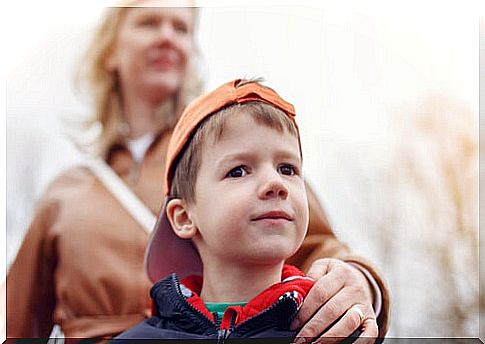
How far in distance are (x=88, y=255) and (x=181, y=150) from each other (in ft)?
2.03

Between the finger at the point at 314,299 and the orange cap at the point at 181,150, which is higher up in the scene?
the orange cap at the point at 181,150

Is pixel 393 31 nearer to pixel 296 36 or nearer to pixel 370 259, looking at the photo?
pixel 296 36

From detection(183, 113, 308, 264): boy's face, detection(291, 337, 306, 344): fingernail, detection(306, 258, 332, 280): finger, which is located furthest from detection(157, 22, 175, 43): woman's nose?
detection(291, 337, 306, 344): fingernail

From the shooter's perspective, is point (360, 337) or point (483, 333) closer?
point (360, 337)

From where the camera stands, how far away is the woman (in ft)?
10.3

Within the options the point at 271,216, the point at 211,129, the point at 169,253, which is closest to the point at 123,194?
the point at 169,253

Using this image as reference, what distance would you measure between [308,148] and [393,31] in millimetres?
537

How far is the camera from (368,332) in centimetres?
279

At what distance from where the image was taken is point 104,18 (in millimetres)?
3242

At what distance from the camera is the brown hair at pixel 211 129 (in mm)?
2750

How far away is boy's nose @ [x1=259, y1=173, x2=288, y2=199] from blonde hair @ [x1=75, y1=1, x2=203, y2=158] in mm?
640

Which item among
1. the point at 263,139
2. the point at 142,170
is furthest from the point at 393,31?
the point at 142,170

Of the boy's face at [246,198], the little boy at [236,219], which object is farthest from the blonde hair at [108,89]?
the boy's face at [246,198]

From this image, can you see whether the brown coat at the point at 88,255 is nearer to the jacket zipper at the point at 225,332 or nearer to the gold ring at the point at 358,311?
the gold ring at the point at 358,311
